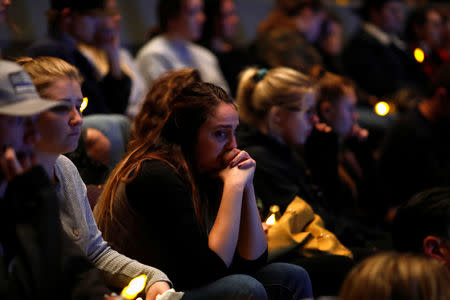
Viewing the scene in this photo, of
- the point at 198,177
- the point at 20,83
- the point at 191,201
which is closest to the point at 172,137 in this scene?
the point at 198,177

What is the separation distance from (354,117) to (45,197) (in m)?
2.36

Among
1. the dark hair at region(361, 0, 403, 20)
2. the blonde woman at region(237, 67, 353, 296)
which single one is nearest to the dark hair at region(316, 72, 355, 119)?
the blonde woman at region(237, 67, 353, 296)

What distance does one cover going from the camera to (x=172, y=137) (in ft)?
7.20

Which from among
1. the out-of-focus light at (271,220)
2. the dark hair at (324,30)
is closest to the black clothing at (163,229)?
the out-of-focus light at (271,220)

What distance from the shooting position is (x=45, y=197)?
1.50 m

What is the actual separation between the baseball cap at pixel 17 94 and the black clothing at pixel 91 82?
1215 mm

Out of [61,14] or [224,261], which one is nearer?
[224,261]

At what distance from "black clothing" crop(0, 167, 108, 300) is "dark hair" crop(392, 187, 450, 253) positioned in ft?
3.82

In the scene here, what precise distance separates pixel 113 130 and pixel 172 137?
536mm

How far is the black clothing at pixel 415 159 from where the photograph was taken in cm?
381

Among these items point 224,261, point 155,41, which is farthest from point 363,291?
point 155,41

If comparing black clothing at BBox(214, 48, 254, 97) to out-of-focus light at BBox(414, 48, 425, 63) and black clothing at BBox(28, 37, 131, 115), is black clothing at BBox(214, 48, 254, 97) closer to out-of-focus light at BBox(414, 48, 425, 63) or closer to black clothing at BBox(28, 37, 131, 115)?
black clothing at BBox(28, 37, 131, 115)

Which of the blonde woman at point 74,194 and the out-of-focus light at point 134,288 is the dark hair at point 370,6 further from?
the out-of-focus light at point 134,288

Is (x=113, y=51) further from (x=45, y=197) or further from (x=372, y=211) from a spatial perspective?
(x=45, y=197)
